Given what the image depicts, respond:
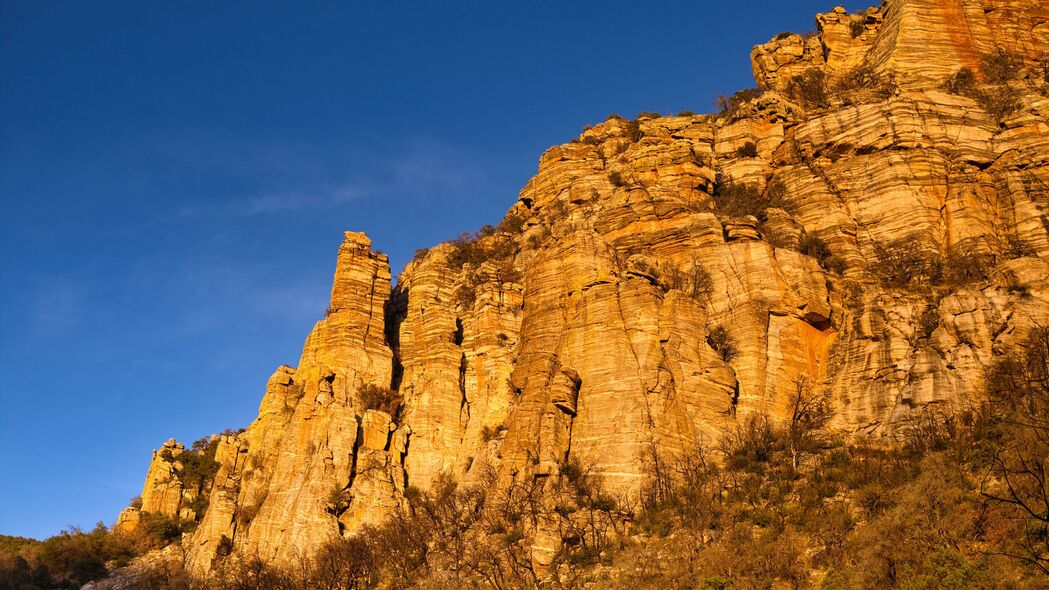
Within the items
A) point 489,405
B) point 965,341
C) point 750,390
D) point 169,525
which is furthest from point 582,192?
point 169,525

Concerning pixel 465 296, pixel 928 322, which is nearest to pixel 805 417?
pixel 928 322

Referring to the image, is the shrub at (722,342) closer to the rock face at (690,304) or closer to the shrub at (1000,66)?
the rock face at (690,304)

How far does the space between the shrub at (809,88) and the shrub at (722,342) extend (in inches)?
1039

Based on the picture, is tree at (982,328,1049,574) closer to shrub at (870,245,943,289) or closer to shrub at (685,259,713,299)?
shrub at (870,245,943,289)

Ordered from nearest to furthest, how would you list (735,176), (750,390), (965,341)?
(965,341) → (750,390) → (735,176)

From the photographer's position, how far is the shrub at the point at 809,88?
74.1 metres

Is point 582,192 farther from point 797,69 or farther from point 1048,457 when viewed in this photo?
point 1048,457

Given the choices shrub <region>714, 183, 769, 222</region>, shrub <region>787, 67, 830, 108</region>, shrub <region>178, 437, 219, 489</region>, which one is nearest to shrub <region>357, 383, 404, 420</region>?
shrub <region>178, 437, 219, 489</region>

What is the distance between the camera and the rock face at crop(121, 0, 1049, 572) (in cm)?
4897

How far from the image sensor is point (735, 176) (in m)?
67.8

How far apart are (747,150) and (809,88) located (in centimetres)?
1065

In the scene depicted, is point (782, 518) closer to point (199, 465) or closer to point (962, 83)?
point (962, 83)

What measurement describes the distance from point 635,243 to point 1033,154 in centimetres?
2311

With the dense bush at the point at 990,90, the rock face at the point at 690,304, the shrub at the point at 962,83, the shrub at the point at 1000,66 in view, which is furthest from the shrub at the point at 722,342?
the shrub at the point at 1000,66
